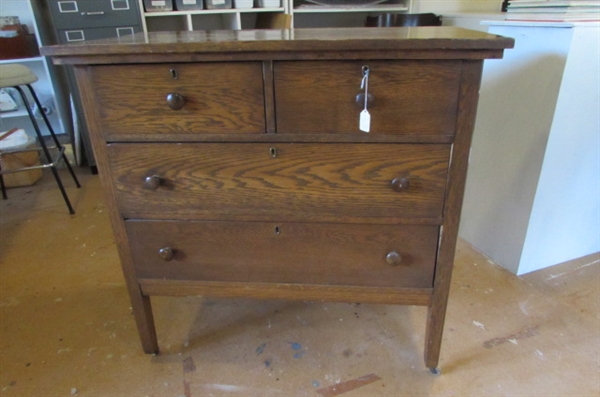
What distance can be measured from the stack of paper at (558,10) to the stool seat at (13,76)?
6.20 feet

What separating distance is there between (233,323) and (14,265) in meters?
0.95

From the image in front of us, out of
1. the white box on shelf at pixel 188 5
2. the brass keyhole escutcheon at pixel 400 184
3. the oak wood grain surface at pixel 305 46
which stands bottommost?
the brass keyhole escutcheon at pixel 400 184

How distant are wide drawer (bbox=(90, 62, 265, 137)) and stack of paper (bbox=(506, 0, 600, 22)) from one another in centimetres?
92

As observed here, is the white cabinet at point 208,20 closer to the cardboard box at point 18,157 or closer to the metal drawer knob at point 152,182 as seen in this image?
the cardboard box at point 18,157

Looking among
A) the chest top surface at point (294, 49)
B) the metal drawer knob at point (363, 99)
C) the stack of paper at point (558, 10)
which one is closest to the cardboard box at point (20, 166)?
the chest top surface at point (294, 49)

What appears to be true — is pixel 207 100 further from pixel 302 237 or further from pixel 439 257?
pixel 439 257

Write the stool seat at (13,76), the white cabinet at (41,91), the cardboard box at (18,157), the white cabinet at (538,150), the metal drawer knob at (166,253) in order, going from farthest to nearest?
the white cabinet at (41,91) < the cardboard box at (18,157) < the stool seat at (13,76) < the white cabinet at (538,150) < the metal drawer knob at (166,253)

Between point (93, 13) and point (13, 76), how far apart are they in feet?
1.98

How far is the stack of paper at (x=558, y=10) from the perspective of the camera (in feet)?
3.67

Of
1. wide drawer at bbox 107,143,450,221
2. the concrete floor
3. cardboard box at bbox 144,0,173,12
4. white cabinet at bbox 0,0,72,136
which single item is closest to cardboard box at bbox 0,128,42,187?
white cabinet at bbox 0,0,72,136

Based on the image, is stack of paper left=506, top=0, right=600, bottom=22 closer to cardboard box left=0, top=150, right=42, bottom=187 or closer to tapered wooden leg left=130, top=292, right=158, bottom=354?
tapered wooden leg left=130, top=292, right=158, bottom=354

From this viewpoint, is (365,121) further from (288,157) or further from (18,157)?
(18,157)

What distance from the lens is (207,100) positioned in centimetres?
81

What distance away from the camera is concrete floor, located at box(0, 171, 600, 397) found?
41.6 inches
